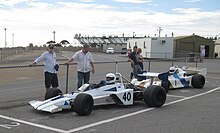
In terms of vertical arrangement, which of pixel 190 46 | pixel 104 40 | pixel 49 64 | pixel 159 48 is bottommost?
pixel 49 64

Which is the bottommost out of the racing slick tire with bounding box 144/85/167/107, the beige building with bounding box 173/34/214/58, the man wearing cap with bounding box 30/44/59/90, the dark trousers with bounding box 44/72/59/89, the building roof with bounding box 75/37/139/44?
the racing slick tire with bounding box 144/85/167/107

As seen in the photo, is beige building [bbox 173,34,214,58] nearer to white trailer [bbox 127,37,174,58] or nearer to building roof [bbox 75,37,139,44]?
white trailer [bbox 127,37,174,58]

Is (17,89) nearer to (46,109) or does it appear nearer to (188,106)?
(46,109)

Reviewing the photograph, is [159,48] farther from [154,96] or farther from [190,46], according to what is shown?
[154,96]

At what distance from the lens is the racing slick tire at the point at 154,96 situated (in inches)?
362

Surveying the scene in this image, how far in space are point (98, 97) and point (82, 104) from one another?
98 cm

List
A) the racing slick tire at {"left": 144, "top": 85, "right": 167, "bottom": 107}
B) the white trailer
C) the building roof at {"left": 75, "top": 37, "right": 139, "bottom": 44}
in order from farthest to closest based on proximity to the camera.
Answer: the building roof at {"left": 75, "top": 37, "right": 139, "bottom": 44}
the white trailer
the racing slick tire at {"left": 144, "top": 85, "right": 167, "bottom": 107}

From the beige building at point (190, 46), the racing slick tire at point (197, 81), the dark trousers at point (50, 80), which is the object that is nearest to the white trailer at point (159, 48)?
the beige building at point (190, 46)

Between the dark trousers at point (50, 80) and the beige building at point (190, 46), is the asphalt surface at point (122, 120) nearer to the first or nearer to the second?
the dark trousers at point (50, 80)

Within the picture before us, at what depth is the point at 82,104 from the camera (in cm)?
777

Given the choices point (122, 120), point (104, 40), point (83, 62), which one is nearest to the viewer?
point (122, 120)

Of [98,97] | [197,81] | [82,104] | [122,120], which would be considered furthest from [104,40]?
[122,120]

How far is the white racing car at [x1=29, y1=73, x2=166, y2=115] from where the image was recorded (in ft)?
25.8

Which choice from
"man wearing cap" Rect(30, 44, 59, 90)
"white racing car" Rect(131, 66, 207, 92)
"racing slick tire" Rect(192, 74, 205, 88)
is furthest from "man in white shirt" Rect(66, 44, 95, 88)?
"racing slick tire" Rect(192, 74, 205, 88)
